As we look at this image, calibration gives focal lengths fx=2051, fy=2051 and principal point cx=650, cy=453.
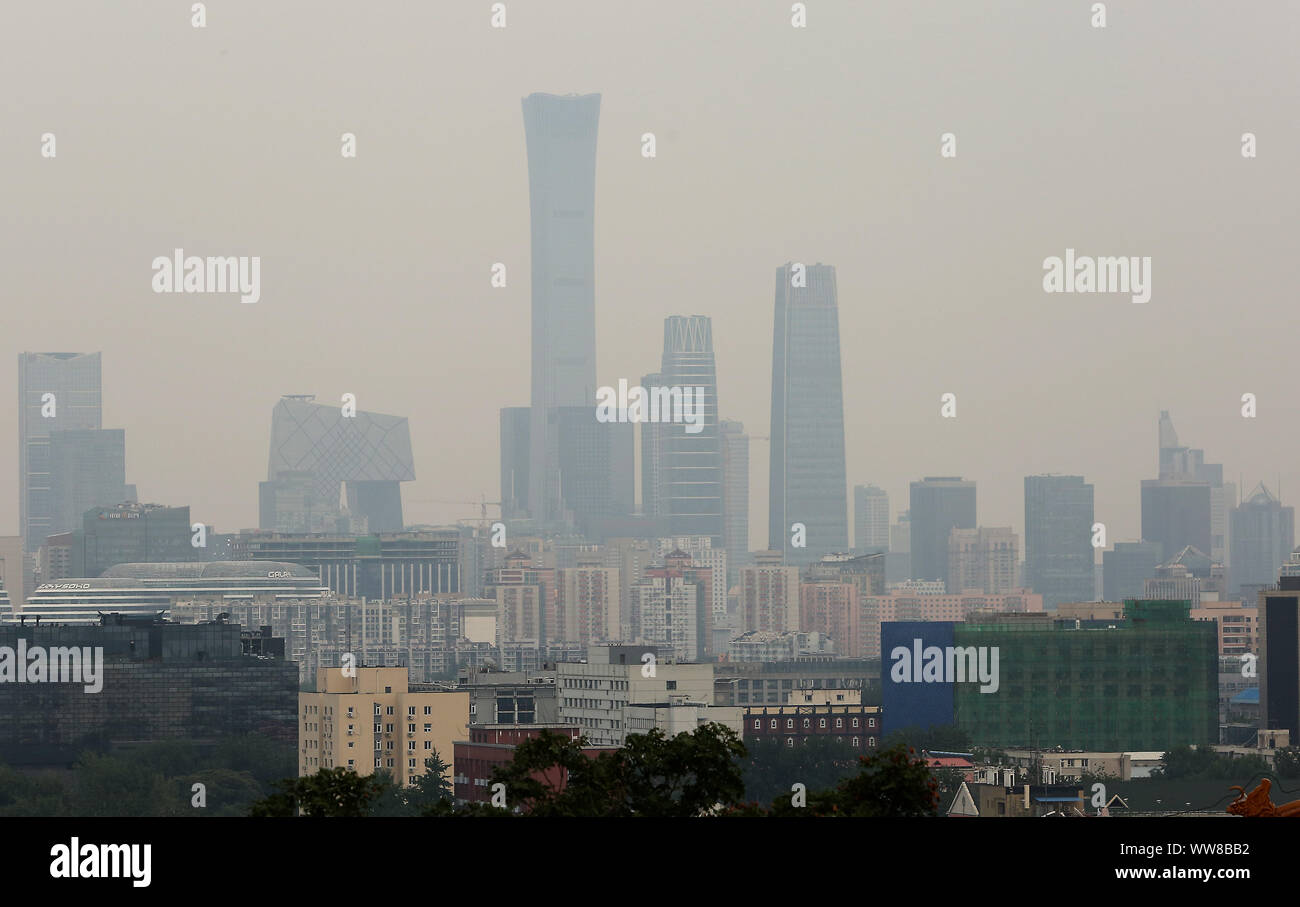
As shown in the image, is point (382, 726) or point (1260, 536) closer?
point (382, 726)

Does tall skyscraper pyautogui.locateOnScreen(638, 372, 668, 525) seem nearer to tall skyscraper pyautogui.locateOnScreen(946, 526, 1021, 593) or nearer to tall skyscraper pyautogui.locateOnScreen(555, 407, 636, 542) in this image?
tall skyscraper pyautogui.locateOnScreen(555, 407, 636, 542)

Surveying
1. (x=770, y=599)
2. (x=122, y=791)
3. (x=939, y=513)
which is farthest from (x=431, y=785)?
(x=770, y=599)

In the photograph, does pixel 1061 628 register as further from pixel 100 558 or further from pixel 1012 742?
pixel 100 558

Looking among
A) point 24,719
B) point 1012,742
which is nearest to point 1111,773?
point 1012,742

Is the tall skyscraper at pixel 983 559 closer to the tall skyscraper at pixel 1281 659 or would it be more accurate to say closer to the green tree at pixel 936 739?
the tall skyscraper at pixel 1281 659

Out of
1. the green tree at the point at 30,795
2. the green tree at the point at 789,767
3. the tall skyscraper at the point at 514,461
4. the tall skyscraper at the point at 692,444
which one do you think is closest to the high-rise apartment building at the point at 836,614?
the tall skyscraper at the point at 692,444

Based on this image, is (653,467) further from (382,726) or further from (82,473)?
(382,726)
